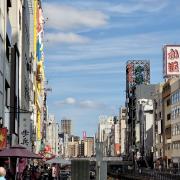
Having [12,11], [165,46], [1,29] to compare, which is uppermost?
[165,46]

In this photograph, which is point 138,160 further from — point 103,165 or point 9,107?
point 103,165

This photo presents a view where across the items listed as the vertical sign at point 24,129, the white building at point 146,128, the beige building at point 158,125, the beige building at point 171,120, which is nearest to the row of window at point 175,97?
the beige building at point 171,120

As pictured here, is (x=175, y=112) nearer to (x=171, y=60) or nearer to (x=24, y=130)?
(x=171, y=60)

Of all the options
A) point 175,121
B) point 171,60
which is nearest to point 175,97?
point 175,121

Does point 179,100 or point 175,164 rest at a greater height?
point 179,100

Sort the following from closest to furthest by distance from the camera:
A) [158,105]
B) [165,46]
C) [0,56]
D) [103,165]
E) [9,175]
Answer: [103,165]
[9,175]
[0,56]
[165,46]
[158,105]

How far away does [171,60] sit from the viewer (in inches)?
5389

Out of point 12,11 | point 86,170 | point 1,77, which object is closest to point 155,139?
point 12,11

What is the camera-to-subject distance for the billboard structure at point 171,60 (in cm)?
13650

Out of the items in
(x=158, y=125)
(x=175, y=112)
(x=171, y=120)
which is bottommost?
(x=158, y=125)

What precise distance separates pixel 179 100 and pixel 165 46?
20911mm

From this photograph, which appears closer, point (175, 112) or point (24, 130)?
point (24, 130)

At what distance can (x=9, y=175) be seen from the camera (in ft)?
84.8

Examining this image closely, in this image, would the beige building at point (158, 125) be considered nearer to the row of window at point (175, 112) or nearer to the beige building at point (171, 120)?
the beige building at point (171, 120)
